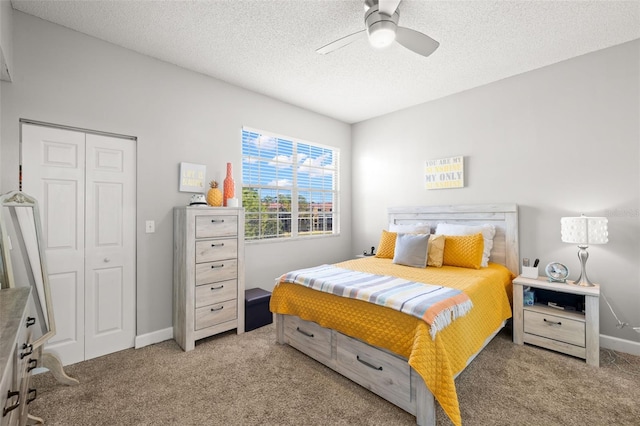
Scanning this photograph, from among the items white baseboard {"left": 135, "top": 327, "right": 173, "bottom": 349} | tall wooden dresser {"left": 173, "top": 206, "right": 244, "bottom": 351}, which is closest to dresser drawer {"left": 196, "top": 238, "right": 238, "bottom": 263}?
tall wooden dresser {"left": 173, "top": 206, "right": 244, "bottom": 351}

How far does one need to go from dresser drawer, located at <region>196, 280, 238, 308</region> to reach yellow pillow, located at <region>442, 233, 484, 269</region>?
2238 mm

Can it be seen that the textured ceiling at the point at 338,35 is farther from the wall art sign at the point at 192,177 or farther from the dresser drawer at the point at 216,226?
the dresser drawer at the point at 216,226

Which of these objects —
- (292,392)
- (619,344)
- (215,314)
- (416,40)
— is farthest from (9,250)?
(619,344)

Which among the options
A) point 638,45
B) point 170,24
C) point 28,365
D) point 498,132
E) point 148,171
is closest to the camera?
point 28,365

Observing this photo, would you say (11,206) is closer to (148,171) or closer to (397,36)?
(148,171)

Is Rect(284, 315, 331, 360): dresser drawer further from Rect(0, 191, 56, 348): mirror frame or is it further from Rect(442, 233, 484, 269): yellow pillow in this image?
Rect(0, 191, 56, 348): mirror frame

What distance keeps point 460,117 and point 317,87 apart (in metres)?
1.81

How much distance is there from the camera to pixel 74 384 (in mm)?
2100

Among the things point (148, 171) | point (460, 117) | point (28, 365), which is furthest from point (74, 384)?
point (460, 117)

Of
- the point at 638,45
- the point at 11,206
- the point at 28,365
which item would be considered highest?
the point at 638,45

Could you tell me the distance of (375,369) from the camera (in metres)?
1.93

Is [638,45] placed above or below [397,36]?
above

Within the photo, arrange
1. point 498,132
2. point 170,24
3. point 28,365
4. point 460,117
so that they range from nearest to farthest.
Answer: point 28,365 → point 170,24 → point 498,132 → point 460,117

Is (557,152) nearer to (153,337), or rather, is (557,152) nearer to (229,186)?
(229,186)
